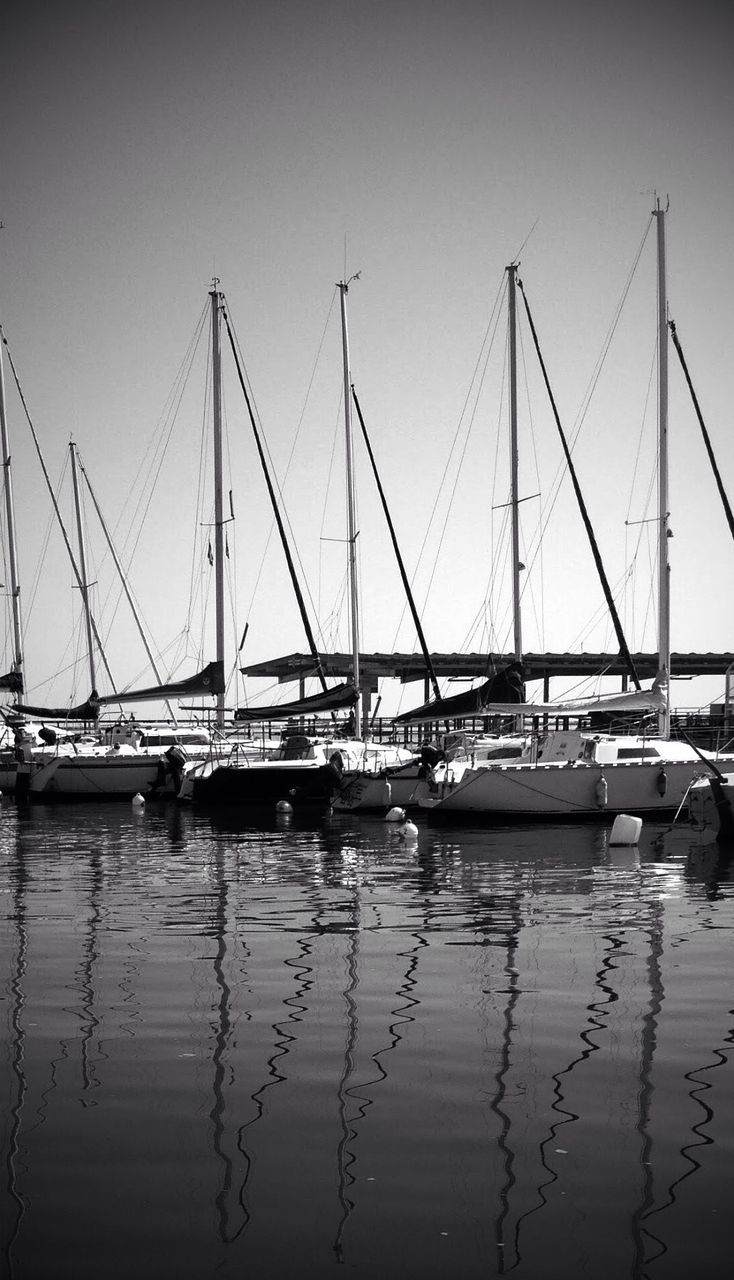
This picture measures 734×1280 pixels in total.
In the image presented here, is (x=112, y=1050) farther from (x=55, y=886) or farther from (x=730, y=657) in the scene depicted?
(x=730, y=657)

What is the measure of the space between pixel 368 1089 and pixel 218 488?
4078 cm

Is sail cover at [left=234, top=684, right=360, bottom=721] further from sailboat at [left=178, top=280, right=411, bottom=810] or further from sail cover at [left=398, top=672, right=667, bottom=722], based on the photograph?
sail cover at [left=398, top=672, right=667, bottom=722]

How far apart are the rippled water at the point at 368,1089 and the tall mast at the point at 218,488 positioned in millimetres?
27914

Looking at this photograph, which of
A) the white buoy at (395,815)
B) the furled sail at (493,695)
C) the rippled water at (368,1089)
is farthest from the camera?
the furled sail at (493,695)

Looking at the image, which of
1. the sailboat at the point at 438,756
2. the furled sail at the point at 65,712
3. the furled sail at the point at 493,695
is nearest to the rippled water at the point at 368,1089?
the sailboat at the point at 438,756

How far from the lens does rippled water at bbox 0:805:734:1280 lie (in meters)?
6.26

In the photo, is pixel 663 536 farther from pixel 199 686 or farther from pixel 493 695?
pixel 199 686

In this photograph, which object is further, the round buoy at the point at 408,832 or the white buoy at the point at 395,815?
the white buoy at the point at 395,815

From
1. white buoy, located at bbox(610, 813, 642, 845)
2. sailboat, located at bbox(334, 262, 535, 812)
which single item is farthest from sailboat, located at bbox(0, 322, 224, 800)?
white buoy, located at bbox(610, 813, 642, 845)

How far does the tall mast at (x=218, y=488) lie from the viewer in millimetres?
46219

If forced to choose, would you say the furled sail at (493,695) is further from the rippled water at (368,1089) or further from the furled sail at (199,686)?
the rippled water at (368,1089)

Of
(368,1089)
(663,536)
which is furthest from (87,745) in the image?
(368,1089)

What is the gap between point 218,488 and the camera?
48.0m

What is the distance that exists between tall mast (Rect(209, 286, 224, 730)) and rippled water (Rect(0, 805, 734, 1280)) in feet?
91.6
